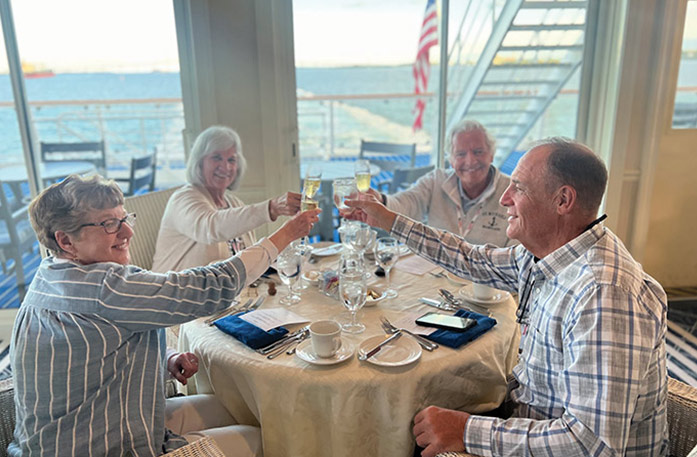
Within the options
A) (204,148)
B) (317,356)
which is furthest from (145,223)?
(317,356)

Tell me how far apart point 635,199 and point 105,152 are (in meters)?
4.05

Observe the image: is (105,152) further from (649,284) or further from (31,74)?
(649,284)

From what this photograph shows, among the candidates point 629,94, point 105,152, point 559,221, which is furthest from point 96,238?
point 629,94

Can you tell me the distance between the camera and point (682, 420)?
123 cm

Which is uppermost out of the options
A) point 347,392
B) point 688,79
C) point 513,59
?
point 513,59

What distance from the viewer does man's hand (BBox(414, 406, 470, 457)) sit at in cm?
114

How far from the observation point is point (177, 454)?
1.10 metres

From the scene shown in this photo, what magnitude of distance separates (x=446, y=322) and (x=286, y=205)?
88 centimetres

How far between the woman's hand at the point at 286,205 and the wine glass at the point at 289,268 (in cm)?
35

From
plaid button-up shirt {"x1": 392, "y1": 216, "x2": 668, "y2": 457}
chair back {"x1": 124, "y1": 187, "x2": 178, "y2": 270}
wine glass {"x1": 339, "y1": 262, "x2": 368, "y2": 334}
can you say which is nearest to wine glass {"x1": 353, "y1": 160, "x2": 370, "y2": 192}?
wine glass {"x1": 339, "y1": 262, "x2": 368, "y2": 334}

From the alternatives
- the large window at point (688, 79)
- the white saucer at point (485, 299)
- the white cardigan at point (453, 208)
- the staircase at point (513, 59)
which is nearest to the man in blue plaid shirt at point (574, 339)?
the white saucer at point (485, 299)

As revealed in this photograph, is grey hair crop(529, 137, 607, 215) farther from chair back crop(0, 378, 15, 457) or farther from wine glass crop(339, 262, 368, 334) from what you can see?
chair back crop(0, 378, 15, 457)

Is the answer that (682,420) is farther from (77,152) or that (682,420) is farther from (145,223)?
(77,152)

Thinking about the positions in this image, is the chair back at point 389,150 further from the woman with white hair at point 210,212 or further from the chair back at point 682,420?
the chair back at point 682,420
